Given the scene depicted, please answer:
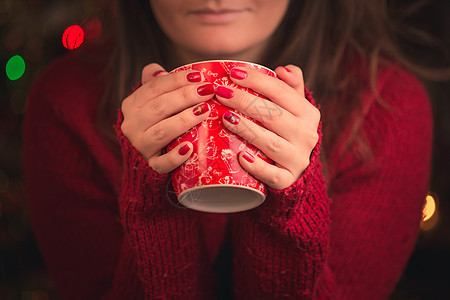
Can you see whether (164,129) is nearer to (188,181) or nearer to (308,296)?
(188,181)

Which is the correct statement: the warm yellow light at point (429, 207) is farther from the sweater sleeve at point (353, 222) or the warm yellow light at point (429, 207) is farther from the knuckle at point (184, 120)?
the knuckle at point (184, 120)

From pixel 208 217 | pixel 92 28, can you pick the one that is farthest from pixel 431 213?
pixel 92 28

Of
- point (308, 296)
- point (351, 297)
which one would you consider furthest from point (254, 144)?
point (351, 297)

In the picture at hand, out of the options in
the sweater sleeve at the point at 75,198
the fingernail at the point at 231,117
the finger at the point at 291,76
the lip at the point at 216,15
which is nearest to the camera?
the fingernail at the point at 231,117

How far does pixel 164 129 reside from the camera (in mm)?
646

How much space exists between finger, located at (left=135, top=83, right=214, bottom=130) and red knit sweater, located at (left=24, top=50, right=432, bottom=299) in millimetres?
66

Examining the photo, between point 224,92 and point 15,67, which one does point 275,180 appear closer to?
point 224,92

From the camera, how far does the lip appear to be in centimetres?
94

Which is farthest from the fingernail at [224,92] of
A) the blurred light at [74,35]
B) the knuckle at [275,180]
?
the blurred light at [74,35]

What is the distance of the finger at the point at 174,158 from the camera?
0.63 metres

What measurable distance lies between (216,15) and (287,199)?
442mm

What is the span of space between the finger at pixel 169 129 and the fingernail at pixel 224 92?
1.0 inches

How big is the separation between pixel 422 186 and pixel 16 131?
1174 mm

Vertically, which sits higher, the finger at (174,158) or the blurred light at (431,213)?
the finger at (174,158)
